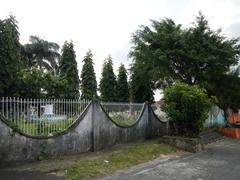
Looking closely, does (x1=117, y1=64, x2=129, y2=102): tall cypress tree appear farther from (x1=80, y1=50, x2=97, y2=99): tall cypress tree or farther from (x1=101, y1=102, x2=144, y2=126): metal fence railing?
(x1=101, y1=102, x2=144, y2=126): metal fence railing

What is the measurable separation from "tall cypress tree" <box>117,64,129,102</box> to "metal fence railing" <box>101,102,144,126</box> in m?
16.1

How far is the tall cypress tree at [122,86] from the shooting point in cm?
3095

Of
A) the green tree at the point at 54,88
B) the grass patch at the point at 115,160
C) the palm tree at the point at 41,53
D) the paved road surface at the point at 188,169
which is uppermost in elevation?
the palm tree at the point at 41,53

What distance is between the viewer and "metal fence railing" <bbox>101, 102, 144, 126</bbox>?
12.5 metres

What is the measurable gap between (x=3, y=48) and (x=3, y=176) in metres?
17.3

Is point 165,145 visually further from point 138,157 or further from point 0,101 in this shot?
point 0,101

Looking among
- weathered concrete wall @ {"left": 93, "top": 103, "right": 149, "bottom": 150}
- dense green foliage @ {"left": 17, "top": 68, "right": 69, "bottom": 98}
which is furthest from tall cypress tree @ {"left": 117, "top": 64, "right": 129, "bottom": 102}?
weathered concrete wall @ {"left": 93, "top": 103, "right": 149, "bottom": 150}

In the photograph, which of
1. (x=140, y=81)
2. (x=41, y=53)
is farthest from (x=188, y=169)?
(x=41, y=53)

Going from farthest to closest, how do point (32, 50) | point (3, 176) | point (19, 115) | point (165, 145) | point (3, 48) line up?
point (32, 50), point (3, 48), point (165, 145), point (19, 115), point (3, 176)

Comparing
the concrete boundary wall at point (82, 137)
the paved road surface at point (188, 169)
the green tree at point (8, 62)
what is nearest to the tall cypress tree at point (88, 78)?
the green tree at point (8, 62)

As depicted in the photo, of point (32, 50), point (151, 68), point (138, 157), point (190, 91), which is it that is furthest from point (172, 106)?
point (32, 50)

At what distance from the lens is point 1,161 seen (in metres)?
8.38

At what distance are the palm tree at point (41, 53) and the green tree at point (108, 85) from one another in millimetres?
14679

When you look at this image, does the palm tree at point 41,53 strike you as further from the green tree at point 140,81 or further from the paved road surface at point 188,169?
the paved road surface at point 188,169
